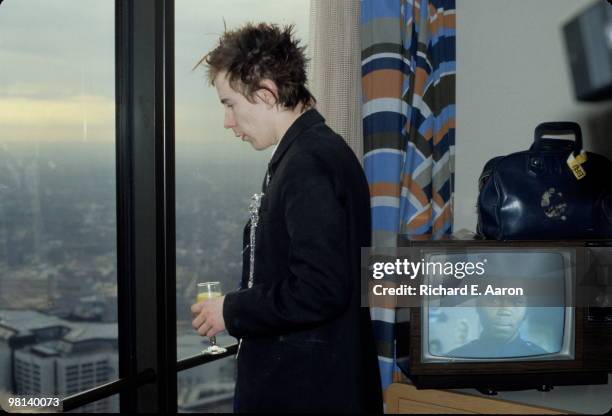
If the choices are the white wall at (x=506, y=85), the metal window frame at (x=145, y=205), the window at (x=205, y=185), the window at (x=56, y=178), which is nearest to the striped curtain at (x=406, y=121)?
the white wall at (x=506, y=85)

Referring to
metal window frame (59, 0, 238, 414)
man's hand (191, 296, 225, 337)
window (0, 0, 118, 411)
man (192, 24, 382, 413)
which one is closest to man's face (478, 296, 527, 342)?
man (192, 24, 382, 413)

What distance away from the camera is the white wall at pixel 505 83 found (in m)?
2.24

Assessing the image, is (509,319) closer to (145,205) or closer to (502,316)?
(502,316)

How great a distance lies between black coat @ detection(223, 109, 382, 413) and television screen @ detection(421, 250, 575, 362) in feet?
1.54

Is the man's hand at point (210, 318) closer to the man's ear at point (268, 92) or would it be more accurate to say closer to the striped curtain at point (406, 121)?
the man's ear at point (268, 92)

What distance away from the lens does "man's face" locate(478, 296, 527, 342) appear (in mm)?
1642

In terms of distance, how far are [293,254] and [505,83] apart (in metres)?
1.56

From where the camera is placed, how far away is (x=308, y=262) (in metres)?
1.04

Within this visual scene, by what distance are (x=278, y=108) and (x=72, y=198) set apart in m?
0.92

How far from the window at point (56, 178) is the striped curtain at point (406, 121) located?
0.83m

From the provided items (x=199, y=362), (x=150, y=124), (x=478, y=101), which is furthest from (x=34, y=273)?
(x=478, y=101)

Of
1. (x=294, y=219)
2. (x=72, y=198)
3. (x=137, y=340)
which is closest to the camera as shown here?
(x=294, y=219)

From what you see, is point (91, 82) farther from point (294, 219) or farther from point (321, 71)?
point (294, 219)

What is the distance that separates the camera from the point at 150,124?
1.92 m
